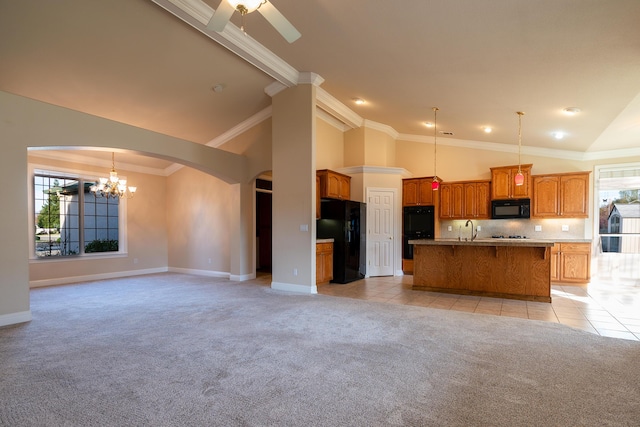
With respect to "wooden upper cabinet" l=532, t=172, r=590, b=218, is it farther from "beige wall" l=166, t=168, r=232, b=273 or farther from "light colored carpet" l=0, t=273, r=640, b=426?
"beige wall" l=166, t=168, r=232, b=273

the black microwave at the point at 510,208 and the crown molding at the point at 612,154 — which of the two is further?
the black microwave at the point at 510,208

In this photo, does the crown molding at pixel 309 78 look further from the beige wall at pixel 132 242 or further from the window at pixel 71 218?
the window at pixel 71 218

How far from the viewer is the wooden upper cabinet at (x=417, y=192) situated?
7.73 metres

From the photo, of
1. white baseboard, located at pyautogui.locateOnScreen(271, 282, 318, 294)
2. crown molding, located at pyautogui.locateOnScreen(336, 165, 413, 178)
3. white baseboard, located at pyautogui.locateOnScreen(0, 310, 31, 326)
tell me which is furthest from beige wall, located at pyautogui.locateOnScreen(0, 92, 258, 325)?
crown molding, located at pyautogui.locateOnScreen(336, 165, 413, 178)

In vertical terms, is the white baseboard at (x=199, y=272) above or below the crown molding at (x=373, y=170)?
below

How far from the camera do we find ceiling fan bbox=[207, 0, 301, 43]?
2.62 metres

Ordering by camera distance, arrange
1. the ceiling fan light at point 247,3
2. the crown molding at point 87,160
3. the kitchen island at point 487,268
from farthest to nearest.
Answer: the crown molding at point 87,160 < the kitchen island at point 487,268 < the ceiling fan light at point 247,3

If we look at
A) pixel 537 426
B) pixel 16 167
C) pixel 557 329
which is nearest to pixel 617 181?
pixel 557 329

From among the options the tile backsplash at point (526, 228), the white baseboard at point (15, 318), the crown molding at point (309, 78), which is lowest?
the white baseboard at point (15, 318)

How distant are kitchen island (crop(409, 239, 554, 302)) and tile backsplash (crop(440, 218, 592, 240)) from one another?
214 cm

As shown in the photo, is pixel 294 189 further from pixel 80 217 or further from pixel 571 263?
pixel 571 263

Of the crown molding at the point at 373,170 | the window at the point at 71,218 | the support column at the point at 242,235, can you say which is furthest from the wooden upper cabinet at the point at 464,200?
the window at the point at 71,218

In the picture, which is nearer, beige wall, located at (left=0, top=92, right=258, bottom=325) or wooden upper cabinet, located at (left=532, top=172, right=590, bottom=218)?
beige wall, located at (left=0, top=92, right=258, bottom=325)

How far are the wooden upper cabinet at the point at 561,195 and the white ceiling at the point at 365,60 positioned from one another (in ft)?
2.61
